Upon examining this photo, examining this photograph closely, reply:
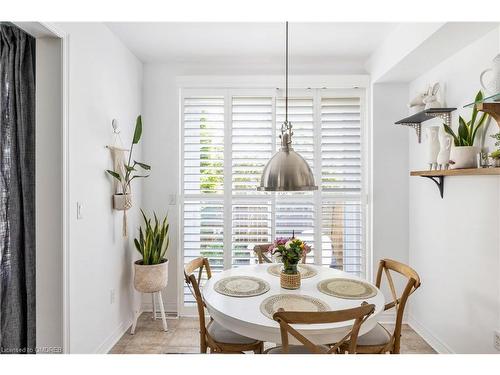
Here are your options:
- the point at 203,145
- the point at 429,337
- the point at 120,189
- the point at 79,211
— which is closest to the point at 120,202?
the point at 120,189

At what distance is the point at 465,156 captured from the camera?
193 cm

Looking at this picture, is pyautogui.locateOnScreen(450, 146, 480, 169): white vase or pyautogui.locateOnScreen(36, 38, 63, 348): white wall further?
pyautogui.locateOnScreen(450, 146, 480, 169): white vase

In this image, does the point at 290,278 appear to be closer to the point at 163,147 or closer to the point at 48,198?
the point at 48,198

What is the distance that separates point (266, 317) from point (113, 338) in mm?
1736

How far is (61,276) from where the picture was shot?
1.80 m

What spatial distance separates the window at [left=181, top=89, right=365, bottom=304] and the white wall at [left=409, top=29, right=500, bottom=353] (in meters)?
0.63

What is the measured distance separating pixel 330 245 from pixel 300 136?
1182mm

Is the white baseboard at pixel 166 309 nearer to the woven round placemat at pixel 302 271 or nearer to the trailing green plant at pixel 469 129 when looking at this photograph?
the woven round placemat at pixel 302 271

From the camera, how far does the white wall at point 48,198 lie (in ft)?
5.90

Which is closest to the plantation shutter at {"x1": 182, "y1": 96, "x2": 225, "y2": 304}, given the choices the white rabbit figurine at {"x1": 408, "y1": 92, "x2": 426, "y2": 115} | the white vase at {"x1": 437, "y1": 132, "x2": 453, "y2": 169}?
the white rabbit figurine at {"x1": 408, "y1": 92, "x2": 426, "y2": 115}

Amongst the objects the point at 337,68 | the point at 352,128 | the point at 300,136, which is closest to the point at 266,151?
the point at 300,136

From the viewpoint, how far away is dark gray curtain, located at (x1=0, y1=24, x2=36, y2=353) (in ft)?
6.18

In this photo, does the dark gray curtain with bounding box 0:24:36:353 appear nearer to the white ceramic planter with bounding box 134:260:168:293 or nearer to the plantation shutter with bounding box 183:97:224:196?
the white ceramic planter with bounding box 134:260:168:293
